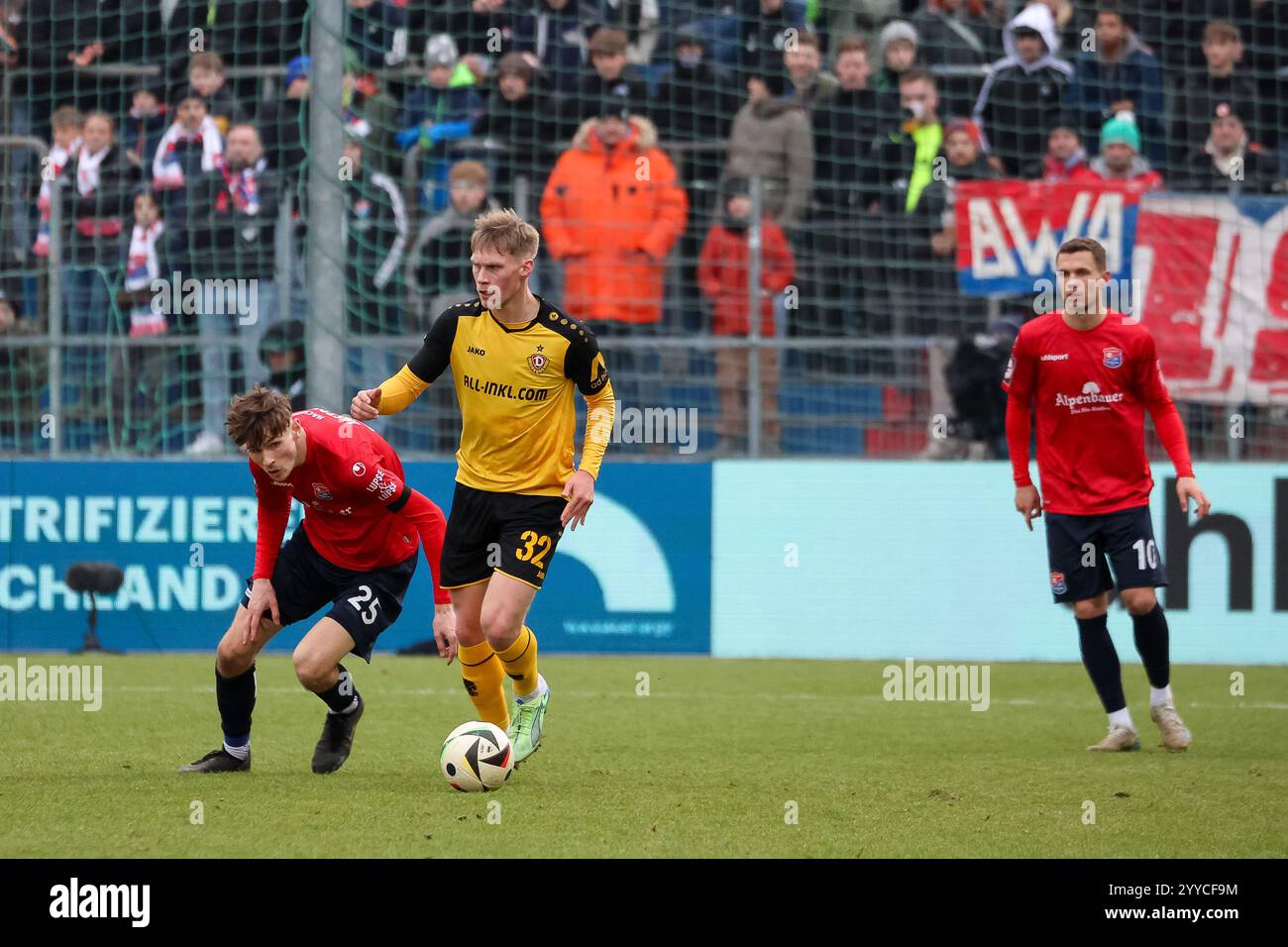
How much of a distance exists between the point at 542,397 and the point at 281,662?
16.0 ft

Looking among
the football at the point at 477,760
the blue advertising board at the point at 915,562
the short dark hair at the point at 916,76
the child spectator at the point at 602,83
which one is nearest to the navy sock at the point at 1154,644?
the football at the point at 477,760

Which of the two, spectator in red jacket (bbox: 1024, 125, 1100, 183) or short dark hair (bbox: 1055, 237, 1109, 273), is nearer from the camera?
short dark hair (bbox: 1055, 237, 1109, 273)

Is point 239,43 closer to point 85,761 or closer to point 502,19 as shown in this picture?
point 502,19

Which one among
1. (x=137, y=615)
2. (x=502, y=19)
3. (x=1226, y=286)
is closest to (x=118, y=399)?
(x=137, y=615)

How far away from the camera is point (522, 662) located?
280 inches

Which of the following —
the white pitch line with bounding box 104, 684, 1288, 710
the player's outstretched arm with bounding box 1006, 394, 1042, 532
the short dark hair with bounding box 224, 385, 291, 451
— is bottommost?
the white pitch line with bounding box 104, 684, 1288, 710

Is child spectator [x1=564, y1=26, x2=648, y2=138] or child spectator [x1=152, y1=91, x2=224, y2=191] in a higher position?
child spectator [x1=564, y1=26, x2=648, y2=138]

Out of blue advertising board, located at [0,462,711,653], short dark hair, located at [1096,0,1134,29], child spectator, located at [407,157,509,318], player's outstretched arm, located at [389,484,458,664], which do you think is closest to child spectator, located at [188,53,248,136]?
child spectator, located at [407,157,509,318]

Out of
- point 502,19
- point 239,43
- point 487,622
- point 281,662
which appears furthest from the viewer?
point 502,19

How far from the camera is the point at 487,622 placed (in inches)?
271

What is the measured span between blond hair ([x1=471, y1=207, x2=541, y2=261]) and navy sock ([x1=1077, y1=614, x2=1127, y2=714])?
314 cm

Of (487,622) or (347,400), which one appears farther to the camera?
(347,400)

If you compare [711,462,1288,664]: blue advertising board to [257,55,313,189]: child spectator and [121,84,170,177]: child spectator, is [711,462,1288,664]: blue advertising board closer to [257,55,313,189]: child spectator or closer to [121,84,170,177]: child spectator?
[257,55,313,189]: child spectator

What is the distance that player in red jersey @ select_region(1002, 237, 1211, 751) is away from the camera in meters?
8.02
